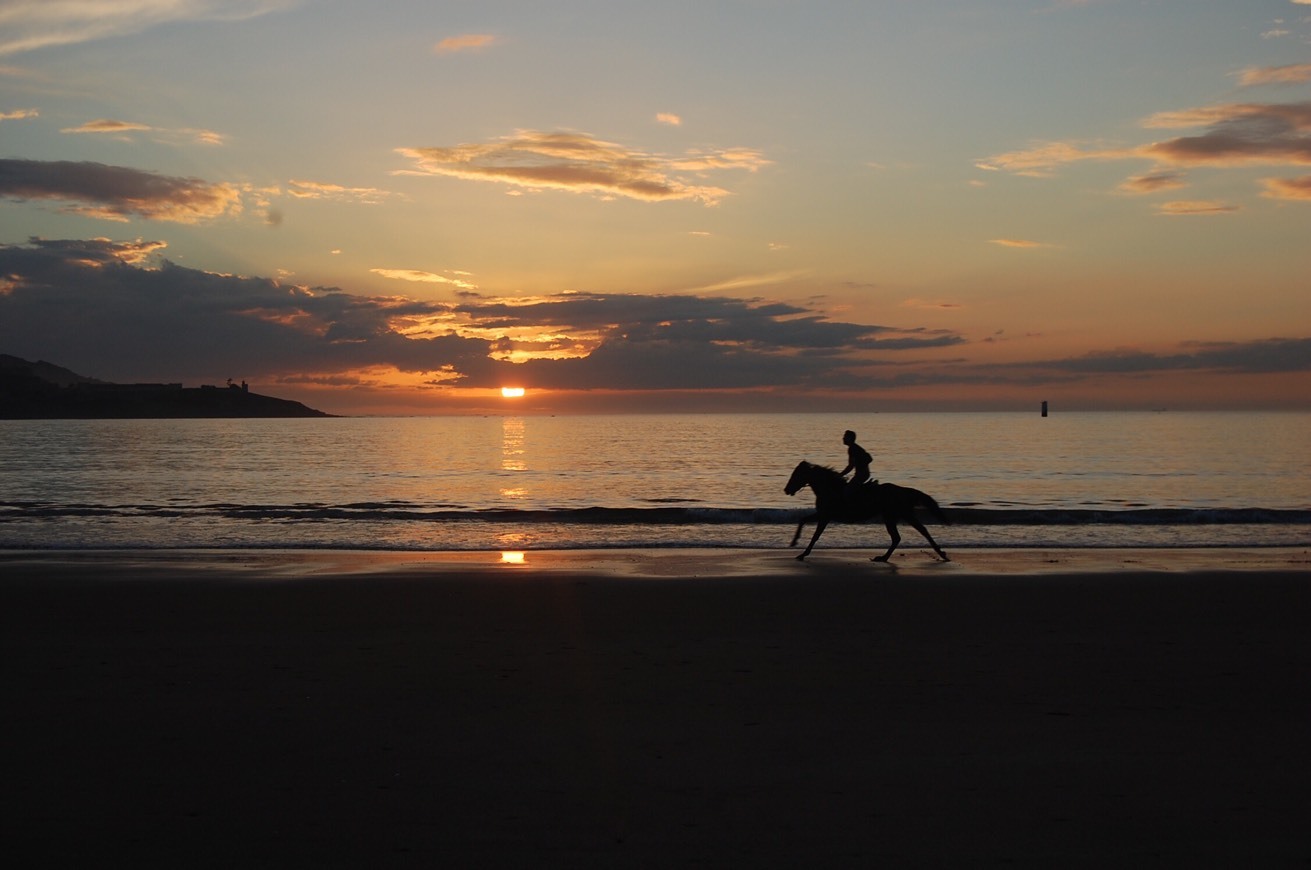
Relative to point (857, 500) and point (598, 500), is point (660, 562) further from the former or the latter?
point (598, 500)

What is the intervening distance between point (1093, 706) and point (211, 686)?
697cm

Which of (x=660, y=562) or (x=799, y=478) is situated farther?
(x=799, y=478)

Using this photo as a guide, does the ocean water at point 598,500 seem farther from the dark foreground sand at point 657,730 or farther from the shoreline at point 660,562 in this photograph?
the dark foreground sand at point 657,730

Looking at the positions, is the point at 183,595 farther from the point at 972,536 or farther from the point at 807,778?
the point at 972,536

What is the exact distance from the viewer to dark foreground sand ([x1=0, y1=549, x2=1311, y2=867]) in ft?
16.4

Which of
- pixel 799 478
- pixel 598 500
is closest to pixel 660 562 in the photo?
pixel 799 478

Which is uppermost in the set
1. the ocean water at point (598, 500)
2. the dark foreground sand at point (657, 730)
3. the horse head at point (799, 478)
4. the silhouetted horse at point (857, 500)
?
the horse head at point (799, 478)

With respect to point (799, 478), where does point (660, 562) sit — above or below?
below

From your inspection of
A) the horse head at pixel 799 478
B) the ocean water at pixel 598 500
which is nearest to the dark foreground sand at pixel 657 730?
the horse head at pixel 799 478

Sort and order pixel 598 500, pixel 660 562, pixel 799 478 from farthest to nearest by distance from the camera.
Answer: pixel 598 500 → pixel 799 478 → pixel 660 562

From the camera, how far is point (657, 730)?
6.88m

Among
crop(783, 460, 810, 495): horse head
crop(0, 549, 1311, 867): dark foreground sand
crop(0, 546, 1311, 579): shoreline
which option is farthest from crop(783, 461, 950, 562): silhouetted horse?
crop(0, 549, 1311, 867): dark foreground sand

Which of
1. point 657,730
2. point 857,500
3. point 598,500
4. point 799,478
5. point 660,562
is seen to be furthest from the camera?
point 598,500

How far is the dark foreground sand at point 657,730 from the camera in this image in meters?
5.00
